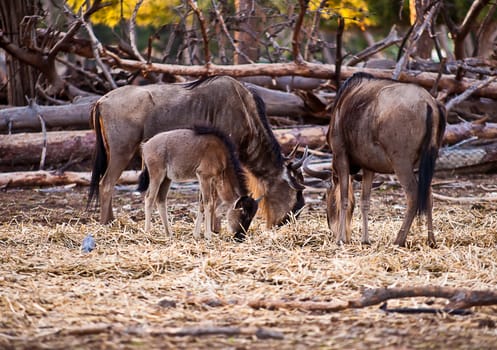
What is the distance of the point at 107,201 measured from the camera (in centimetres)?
1002

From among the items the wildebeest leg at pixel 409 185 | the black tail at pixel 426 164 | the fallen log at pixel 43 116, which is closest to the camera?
the black tail at pixel 426 164

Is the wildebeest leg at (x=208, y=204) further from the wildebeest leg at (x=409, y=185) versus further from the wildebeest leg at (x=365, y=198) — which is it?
the wildebeest leg at (x=409, y=185)

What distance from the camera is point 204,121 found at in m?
10.1

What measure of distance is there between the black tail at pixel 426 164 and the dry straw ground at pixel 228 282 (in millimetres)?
453

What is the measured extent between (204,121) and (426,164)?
9.96 ft

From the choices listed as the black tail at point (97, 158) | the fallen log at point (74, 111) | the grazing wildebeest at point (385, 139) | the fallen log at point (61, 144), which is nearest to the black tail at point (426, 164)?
the grazing wildebeest at point (385, 139)

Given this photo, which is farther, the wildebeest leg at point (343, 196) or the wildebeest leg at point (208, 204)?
the wildebeest leg at point (208, 204)

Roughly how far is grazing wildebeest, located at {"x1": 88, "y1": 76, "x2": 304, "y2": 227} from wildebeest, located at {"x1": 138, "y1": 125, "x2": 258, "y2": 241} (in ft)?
3.14

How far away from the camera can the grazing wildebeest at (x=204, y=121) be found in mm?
9859

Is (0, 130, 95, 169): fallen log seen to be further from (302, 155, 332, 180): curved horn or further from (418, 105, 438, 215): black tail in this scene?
(418, 105, 438, 215): black tail

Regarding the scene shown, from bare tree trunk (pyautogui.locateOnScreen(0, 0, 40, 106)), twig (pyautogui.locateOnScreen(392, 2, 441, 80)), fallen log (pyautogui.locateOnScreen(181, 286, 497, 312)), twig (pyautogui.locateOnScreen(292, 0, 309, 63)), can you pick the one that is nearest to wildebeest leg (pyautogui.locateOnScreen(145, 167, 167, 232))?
fallen log (pyautogui.locateOnScreen(181, 286, 497, 312))

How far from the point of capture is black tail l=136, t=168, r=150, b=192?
30.0 feet

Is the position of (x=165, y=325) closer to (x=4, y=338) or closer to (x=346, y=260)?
(x=4, y=338)

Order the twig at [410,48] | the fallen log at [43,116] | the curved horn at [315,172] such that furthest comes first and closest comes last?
the fallen log at [43,116] → the twig at [410,48] → the curved horn at [315,172]
